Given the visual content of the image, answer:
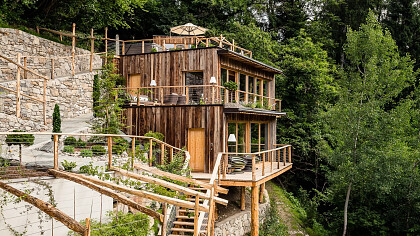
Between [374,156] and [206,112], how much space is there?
339 inches

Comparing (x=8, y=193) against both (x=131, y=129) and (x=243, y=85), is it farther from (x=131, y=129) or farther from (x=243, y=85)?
(x=243, y=85)

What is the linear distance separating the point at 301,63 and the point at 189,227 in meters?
15.6

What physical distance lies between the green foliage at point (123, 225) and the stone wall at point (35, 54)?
9.06 meters

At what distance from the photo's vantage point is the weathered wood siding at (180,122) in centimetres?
1398

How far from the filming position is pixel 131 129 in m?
15.1

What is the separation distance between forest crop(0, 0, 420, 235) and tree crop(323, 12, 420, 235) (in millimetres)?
51

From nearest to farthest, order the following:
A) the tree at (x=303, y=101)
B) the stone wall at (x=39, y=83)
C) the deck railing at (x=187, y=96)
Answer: the stone wall at (x=39, y=83) < the deck railing at (x=187, y=96) < the tree at (x=303, y=101)

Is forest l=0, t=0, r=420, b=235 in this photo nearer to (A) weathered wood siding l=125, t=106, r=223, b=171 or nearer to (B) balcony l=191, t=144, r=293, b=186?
(B) balcony l=191, t=144, r=293, b=186

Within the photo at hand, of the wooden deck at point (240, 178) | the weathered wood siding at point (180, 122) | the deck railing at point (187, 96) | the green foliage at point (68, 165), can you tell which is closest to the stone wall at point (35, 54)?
the deck railing at point (187, 96)

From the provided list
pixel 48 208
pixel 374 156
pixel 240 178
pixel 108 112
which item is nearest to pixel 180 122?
pixel 108 112

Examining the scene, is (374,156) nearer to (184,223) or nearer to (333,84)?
(333,84)

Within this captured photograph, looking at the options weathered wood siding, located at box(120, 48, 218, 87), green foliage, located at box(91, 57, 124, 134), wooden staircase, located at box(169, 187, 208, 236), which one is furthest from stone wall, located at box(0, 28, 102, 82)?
wooden staircase, located at box(169, 187, 208, 236)

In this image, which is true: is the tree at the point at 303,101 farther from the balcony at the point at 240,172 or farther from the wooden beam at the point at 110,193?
the wooden beam at the point at 110,193

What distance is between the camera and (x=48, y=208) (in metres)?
6.17
